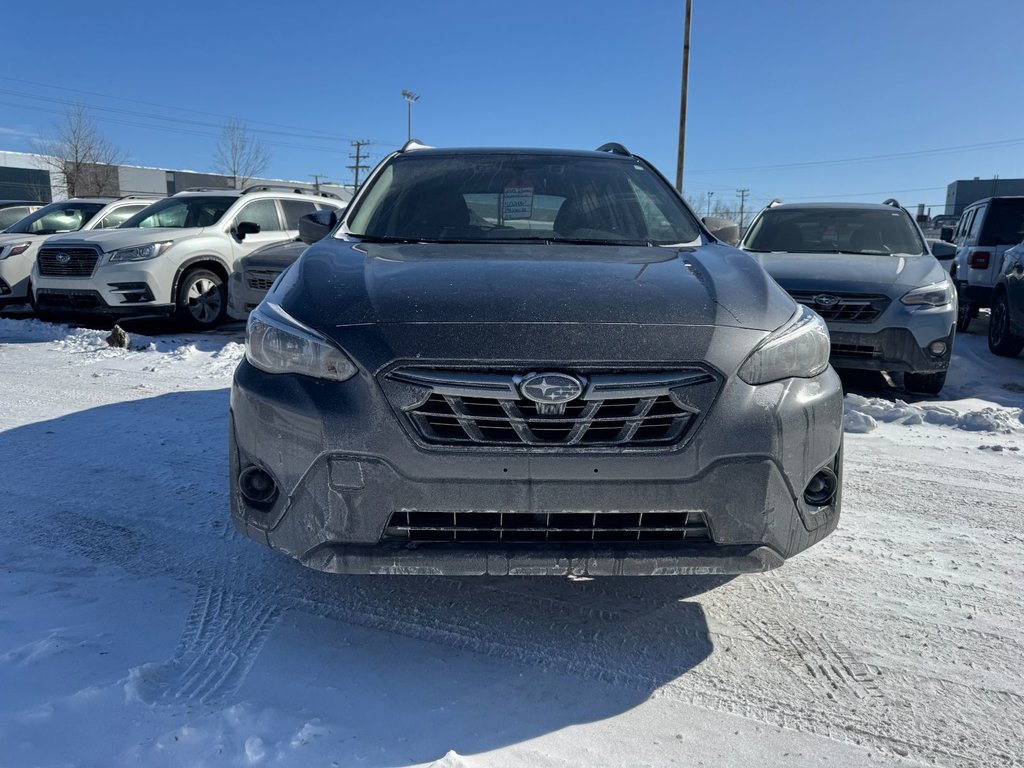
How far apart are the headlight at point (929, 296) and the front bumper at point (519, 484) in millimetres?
4331

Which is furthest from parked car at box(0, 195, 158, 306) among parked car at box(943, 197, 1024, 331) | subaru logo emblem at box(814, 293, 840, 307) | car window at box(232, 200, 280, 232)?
parked car at box(943, 197, 1024, 331)

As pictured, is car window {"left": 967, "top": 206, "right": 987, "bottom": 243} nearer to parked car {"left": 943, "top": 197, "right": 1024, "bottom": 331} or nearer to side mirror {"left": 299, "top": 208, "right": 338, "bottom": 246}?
parked car {"left": 943, "top": 197, "right": 1024, "bottom": 331}

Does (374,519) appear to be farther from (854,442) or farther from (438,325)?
(854,442)

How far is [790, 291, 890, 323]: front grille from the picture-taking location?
5902 millimetres

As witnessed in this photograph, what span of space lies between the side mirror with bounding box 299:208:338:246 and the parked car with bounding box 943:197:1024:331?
9.34 metres

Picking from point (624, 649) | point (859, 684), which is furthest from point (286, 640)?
point (859, 684)

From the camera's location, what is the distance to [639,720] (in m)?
2.08

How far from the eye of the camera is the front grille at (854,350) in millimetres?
5895

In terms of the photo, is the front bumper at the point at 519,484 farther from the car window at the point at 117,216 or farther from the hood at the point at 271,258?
the car window at the point at 117,216

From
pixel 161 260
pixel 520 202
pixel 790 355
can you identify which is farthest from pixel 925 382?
pixel 161 260

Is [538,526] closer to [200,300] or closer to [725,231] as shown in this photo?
[725,231]

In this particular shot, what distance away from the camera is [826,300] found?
6.00 metres

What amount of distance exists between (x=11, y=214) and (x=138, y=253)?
8.51m

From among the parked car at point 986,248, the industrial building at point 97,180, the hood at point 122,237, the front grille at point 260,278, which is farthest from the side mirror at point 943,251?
the industrial building at point 97,180
